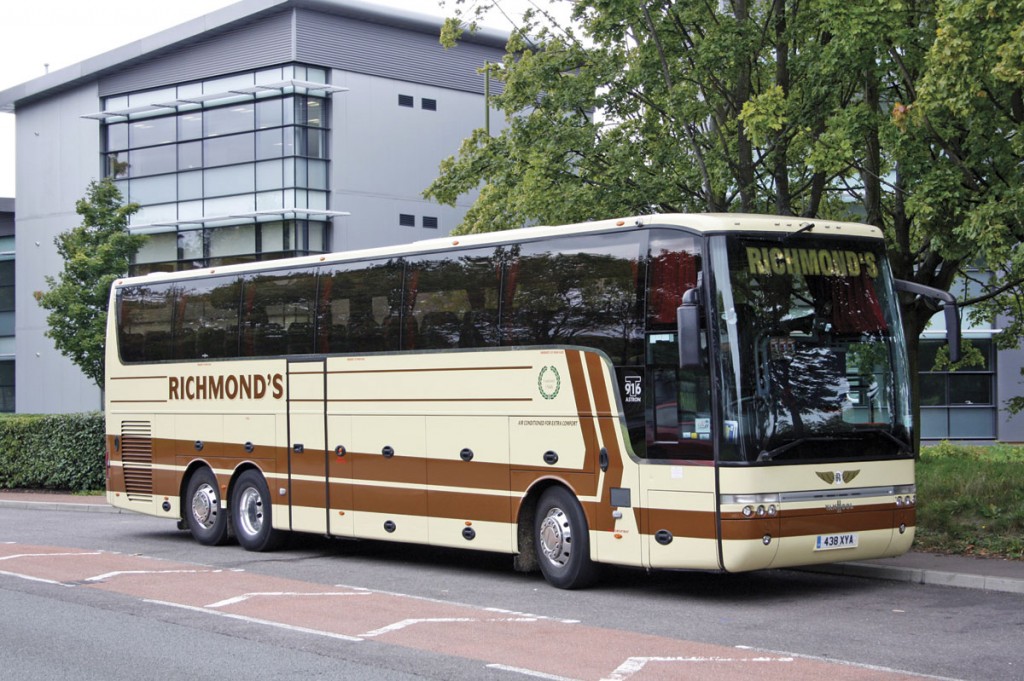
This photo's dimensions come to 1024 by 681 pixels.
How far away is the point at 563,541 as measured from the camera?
1345cm

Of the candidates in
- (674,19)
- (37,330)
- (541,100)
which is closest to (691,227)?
(674,19)

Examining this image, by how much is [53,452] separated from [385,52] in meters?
21.2

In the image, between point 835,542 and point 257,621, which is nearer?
point 257,621

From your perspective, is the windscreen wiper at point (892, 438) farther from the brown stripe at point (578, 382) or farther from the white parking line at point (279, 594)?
the white parking line at point (279, 594)

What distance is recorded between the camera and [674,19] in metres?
20.1

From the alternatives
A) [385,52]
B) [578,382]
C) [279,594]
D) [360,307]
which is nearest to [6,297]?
[385,52]

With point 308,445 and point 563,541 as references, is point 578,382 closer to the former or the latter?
point 563,541

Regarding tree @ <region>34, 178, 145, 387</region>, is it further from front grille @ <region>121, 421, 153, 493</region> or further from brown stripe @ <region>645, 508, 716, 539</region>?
brown stripe @ <region>645, 508, 716, 539</region>

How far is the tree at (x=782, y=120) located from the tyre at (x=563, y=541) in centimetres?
507

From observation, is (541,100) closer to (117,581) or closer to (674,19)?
(674,19)

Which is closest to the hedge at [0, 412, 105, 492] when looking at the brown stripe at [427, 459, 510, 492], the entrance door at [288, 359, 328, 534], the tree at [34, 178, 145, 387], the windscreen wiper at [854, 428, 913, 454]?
the tree at [34, 178, 145, 387]

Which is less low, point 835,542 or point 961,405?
point 961,405

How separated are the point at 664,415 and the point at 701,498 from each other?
34.0 inches

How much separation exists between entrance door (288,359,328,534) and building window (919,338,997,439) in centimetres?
3000
